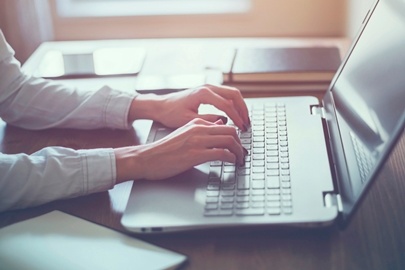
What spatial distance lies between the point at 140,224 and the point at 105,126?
36cm

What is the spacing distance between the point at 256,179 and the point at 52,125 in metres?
0.44

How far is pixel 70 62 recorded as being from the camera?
4.71ft

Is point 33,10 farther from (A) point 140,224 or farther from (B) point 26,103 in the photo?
(A) point 140,224

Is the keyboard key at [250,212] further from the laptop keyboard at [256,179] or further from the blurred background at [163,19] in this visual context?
the blurred background at [163,19]

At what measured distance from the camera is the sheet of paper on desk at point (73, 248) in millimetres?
725

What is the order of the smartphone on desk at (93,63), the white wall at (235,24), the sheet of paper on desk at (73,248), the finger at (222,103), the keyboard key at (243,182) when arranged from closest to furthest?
the sheet of paper on desk at (73,248) → the keyboard key at (243,182) → the finger at (222,103) → the smartphone on desk at (93,63) → the white wall at (235,24)

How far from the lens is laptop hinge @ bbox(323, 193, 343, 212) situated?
0.80m

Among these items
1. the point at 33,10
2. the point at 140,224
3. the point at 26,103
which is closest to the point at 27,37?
the point at 33,10

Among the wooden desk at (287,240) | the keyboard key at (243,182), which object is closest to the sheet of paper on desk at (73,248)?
the wooden desk at (287,240)

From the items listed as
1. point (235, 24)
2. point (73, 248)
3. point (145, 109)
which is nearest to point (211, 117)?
point (145, 109)

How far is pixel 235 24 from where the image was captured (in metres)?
1.77

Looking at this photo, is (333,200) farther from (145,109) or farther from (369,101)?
(145,109)

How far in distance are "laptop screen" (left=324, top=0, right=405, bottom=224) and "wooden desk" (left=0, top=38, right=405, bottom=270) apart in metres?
0.04

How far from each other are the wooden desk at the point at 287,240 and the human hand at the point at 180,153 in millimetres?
37
